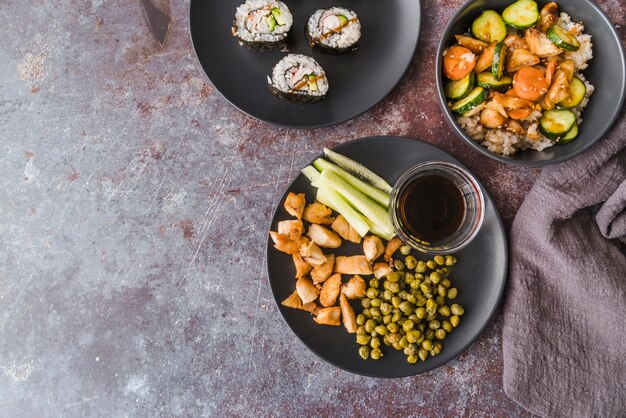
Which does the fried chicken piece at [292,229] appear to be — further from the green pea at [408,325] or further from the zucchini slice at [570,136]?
the zucchini slice at [570,136]

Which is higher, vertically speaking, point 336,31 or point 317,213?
point 336,31

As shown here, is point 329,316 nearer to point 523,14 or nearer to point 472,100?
point 472,100

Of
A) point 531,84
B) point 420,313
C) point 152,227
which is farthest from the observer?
point 152,227

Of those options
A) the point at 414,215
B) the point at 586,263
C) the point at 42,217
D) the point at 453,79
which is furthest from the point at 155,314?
the point at 586,263

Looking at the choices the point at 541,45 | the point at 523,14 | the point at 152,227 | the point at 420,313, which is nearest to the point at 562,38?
the point at 541,45

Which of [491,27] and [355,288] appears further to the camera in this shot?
[355,288]

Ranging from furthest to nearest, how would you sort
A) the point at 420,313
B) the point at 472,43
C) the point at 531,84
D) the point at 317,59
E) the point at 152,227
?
the point at 152,227
the point at 317,59
the point at 420,313
the point at 472,43
the point at 531,84

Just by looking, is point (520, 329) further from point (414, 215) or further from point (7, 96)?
point (7, 96)

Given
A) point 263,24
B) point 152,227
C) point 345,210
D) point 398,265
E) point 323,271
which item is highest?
point 263,24
